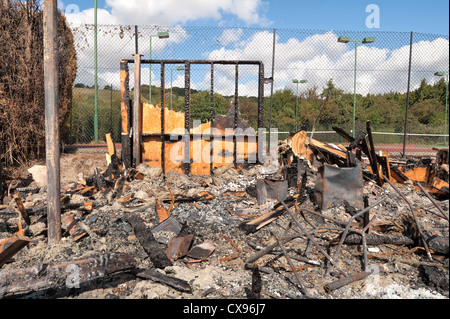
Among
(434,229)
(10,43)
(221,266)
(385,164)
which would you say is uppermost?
(10,43)

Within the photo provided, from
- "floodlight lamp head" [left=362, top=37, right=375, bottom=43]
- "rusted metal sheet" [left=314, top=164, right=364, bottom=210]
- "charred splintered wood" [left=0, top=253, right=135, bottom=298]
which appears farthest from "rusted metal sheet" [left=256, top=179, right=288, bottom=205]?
"floodlight lamp head" [left=362, top=37, right=375, bottom=43]

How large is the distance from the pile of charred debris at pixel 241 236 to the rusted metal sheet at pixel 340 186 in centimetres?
2

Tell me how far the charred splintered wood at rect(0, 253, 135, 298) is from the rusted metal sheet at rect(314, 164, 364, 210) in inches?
122

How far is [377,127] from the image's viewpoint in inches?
766

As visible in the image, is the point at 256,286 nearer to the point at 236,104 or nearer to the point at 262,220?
the point at 262,220

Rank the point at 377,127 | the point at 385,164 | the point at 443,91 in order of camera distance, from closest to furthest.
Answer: the point at 385,164, the point at 377,127, the point at 443,91

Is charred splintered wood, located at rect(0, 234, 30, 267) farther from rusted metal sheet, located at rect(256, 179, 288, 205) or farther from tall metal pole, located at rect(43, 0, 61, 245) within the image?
rusted metal sheet, located at rect(256, 179, 288, 205)

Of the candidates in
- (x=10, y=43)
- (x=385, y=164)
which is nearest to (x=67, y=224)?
(x=10, y=43)

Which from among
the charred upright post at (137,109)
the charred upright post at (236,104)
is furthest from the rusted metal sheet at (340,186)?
the charred upright post at (137,109)

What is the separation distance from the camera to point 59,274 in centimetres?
282

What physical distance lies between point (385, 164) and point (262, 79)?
3.21m

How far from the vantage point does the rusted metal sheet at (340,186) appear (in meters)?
4.86

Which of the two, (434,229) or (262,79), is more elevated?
(262,79)

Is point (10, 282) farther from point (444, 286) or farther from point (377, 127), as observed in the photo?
point (377, 127)
